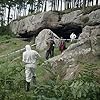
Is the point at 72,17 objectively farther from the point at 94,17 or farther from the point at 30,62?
the point at 30,62

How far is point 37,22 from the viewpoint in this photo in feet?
113

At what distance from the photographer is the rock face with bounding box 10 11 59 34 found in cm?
3341

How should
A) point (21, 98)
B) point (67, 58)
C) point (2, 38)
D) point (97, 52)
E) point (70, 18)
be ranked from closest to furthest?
point (21, 98), point (67, 58), point (97, 52), point (70, 18), point (2, 38)

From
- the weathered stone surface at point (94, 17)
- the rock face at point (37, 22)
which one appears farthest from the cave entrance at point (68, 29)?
the weathered stone surface at point (94, 17)

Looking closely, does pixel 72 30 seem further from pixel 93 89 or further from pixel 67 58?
pixel 93 89

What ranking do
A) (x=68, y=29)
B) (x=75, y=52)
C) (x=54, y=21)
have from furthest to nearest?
1. (x=54, y=21)
2. (x=68, y=29)
3. (x=75, y=52)

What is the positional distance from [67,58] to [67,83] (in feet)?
24.4

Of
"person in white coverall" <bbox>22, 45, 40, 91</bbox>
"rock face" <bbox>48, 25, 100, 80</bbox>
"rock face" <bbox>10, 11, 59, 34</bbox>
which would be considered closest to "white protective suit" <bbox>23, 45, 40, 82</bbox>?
"person in white coverall" <bbox>22, 45, 40, 91</bbox>

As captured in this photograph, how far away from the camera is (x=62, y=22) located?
32.7 meters

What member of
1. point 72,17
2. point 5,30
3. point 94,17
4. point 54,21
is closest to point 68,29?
point 72,17

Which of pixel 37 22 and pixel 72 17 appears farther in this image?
pixel 37 22

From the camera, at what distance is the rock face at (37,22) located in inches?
1315

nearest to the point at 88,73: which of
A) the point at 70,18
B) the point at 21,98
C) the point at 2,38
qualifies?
the point at 21,98

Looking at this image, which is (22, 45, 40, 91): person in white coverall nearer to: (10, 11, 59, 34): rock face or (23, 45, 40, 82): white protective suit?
(23, 45, 40, 82): white protective suit
